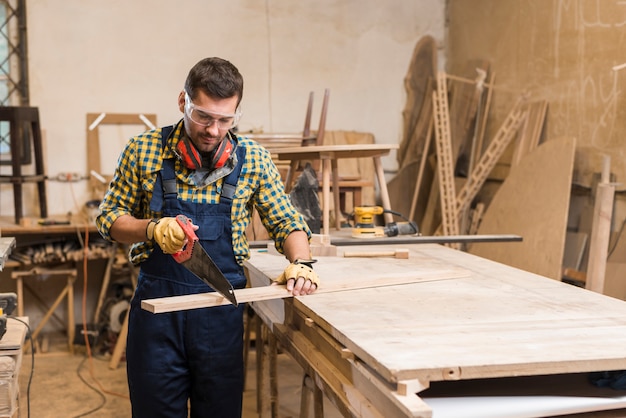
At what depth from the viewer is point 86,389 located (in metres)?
4.95

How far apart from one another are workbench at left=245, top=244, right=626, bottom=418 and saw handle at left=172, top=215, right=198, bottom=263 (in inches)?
17.3

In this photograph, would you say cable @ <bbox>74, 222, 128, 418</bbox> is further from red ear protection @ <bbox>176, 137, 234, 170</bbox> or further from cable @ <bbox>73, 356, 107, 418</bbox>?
red ear protection @ <bbox>176, 137, 234, 170</bbox>

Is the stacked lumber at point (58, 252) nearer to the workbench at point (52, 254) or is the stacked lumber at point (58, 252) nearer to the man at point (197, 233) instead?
the workbench at point (52, 254)

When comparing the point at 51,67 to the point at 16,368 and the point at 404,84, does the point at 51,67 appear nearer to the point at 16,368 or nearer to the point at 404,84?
the point at 404,84

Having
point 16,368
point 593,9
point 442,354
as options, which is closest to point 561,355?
point 442,354

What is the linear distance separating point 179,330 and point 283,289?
0.41 m

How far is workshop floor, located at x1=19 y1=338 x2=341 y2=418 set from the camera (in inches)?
178

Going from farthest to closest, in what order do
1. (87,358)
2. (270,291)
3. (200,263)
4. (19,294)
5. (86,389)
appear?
(87,358) < (19,294) < (86,389) < (270,291) < (200,263)

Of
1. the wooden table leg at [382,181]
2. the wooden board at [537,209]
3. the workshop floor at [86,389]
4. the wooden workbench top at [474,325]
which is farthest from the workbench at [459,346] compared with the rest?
the workshop floor at [86,389]

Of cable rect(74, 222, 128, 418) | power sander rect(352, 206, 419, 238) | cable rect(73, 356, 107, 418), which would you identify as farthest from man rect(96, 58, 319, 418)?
cable rect(74, 222, 128, 418)

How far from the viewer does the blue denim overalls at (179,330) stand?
2551 millimetres

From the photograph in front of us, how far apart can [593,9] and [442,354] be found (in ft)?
12.1

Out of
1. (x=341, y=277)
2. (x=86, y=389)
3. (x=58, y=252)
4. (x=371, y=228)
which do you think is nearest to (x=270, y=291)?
(x=341, y=277)

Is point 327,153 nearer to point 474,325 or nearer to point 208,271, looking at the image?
point 208,271
